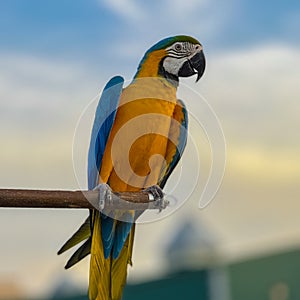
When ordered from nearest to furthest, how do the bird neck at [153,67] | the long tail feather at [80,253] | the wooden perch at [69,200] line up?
the wooden perch at [69,200]
the long tail feather at [80,253]
the bird neck at [153,67]

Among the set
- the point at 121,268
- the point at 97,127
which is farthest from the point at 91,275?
the point at 97,127

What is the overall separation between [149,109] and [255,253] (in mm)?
3315

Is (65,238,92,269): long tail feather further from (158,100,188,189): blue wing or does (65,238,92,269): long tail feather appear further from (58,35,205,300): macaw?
(158,100,188,189): blue wing

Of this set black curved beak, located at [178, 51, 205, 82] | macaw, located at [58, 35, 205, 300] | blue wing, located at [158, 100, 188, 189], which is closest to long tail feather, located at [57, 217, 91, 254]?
macaw, located at [58, 35, 205, 300]

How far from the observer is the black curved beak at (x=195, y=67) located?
0.90m

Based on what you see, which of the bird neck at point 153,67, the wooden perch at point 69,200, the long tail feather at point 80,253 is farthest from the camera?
the bird neck at point 153,67

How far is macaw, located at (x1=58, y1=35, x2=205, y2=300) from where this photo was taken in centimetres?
83

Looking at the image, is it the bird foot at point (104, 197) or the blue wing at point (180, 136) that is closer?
the bird foot at point (104, 197)

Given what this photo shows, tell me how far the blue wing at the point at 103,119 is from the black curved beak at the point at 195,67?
0.25 ft

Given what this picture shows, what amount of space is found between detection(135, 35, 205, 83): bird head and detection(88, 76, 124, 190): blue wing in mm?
36

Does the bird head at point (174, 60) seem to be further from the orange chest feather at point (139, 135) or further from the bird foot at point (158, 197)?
the bird foot at point (158, 197)

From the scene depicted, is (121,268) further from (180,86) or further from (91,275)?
(180,86)

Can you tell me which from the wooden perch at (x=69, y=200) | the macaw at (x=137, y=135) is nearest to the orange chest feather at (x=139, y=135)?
the macaw at (x=137, y=135)

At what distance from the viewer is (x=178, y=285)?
4.00 m
